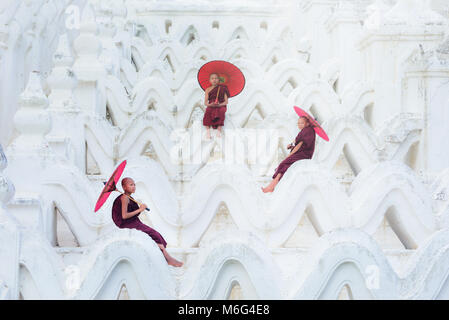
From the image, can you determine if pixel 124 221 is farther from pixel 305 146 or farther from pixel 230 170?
pixel 305 146

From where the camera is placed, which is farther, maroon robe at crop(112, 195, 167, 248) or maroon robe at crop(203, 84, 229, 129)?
maroon robe at crop(203, 84, 229, 129)

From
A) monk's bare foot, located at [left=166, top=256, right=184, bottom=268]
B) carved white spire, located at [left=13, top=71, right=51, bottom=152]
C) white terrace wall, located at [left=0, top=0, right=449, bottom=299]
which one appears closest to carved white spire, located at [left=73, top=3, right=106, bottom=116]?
white terrace wall, located at [left=0, top=0, right=449, bottom=299]

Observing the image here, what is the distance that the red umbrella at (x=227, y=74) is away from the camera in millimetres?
6953

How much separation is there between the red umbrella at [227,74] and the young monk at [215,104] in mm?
50

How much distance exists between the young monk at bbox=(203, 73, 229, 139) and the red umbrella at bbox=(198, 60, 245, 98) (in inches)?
2.0

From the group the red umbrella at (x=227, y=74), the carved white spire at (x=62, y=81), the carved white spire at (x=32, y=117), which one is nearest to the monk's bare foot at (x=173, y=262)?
the carved white spire at (x=32, y=117)

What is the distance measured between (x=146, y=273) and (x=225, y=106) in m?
3.79

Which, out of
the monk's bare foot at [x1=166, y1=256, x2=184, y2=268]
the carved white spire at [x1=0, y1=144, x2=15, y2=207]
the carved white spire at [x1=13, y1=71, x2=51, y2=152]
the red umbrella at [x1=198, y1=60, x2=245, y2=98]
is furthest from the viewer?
the red umbrella at [x1=198, y1=60, x2=245, y2=98]

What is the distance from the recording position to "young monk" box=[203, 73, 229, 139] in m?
7.04

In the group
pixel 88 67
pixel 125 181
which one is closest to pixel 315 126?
pixel 125 181

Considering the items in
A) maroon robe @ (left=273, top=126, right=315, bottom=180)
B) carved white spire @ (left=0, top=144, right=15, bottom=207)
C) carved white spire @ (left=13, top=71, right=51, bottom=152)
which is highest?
maroon robe @ (left=273, top=126, right=315, bottom=180)

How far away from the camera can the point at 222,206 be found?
18.6 ft

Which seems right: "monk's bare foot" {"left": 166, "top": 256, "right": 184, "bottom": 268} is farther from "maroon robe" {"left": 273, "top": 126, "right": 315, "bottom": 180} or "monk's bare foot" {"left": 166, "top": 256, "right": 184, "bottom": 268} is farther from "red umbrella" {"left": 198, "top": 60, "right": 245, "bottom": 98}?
"red umbrella" {"left": 198, "top": 60, "right": 245, "bottom": 98}

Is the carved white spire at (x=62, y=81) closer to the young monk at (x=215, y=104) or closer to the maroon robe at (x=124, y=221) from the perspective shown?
the young monk at (x=215, y=104)
